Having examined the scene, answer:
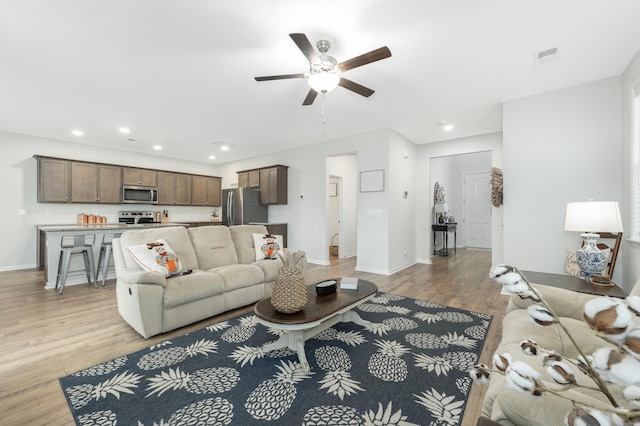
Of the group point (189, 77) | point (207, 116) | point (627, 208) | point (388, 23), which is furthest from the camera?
point (207, 116)

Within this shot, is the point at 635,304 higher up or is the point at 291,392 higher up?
the point at 635,304

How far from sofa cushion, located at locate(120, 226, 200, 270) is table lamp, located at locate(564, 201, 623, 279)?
388 cm

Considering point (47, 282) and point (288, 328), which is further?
point (47, 282)

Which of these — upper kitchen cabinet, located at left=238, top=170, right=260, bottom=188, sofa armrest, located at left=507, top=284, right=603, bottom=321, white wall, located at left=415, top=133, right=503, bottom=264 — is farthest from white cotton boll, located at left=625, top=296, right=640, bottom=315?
upper kitchen cabinet, located at left=238, top=170, right=260, bottom=188

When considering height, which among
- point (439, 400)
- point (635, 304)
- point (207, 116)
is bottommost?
point (439, 400)

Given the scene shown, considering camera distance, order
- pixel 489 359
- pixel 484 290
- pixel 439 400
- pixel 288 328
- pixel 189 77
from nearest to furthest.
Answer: pixel 439 400, pixel 288 328, pixel 489 359, pixel 189 77, pixel 484 290

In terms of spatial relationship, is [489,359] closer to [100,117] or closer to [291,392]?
[291,392]

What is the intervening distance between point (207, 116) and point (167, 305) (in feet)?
9.95

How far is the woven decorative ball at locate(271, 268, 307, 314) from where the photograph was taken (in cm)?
202

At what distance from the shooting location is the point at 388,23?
7.43ft

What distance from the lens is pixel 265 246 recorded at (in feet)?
12.5

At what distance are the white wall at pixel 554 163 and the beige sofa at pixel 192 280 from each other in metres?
3.27

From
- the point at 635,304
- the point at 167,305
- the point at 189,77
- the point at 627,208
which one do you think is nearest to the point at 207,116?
the point at 189,77

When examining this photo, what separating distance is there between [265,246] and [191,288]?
1256 mm
